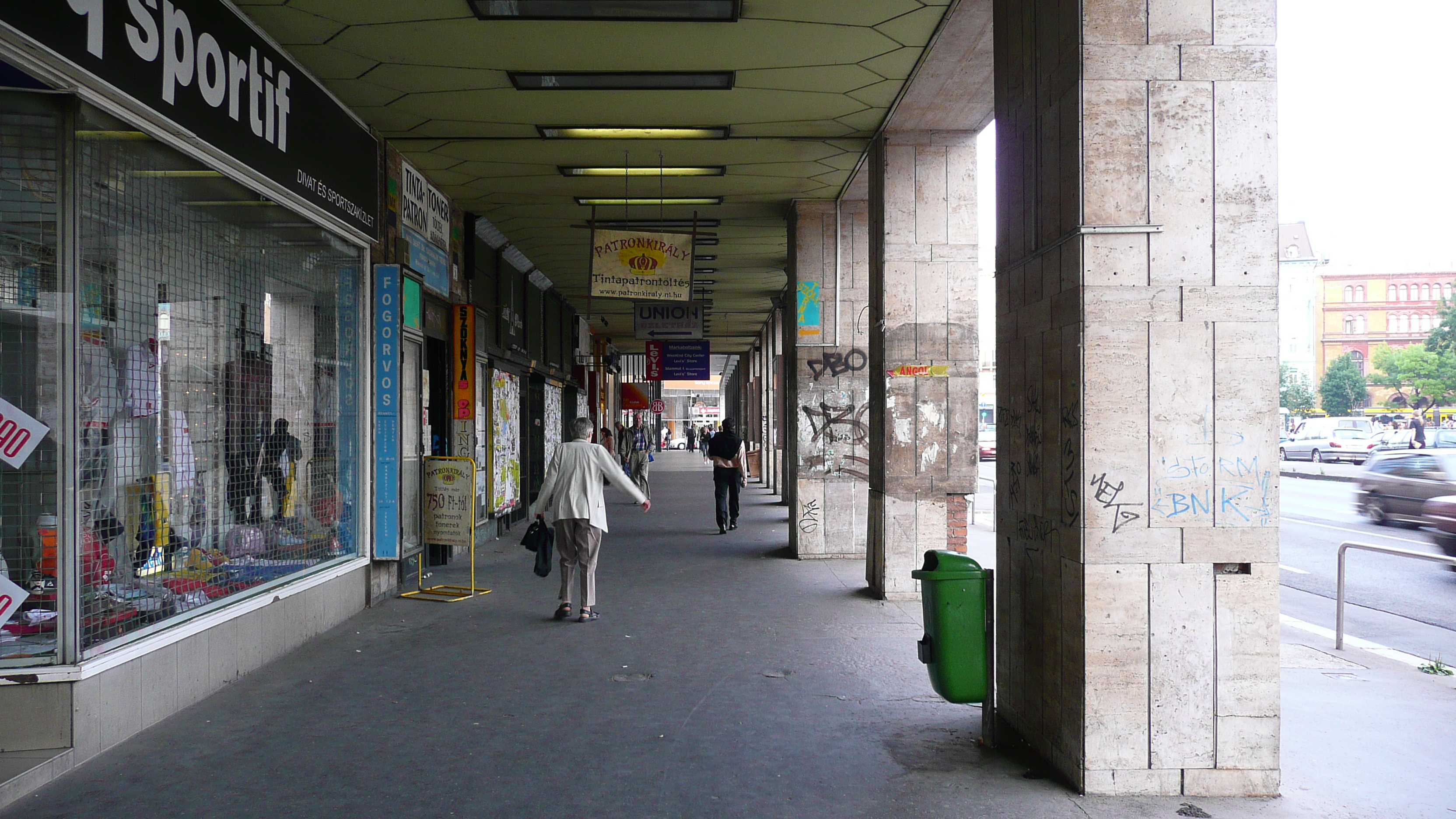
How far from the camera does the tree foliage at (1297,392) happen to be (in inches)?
2053

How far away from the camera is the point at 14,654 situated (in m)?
4.50

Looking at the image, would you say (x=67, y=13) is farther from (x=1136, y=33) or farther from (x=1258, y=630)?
(x=1258, y=630)

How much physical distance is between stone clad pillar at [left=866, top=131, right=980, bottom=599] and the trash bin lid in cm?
412

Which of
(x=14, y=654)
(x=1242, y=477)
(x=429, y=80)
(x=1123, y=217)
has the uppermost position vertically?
(x=429, y=80)

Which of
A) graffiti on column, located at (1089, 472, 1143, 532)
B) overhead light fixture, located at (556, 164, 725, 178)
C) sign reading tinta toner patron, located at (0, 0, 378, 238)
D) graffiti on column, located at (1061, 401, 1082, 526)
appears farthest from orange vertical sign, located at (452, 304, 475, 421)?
graffiti on column, located at (1089, 472, 1143, 532)

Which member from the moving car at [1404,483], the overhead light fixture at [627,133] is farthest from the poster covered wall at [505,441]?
the moving car at [1404,483]

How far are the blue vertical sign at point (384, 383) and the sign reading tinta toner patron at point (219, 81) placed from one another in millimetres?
595

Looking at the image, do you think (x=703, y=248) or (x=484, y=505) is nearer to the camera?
(x=484, y=505)

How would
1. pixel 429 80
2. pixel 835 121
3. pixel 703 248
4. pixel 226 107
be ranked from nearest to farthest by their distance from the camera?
pixel 226 107, pixel 429 80, pixel 835 121, pixel 703 248

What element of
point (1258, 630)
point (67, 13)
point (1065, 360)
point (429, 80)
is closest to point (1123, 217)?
point (1065, 360)

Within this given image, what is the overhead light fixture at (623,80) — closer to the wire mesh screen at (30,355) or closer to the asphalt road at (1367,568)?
the wire mesh screen at (30,355)

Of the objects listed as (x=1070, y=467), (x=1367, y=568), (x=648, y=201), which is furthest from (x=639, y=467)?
(x=1070, y=467)

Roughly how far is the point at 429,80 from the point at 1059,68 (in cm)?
512

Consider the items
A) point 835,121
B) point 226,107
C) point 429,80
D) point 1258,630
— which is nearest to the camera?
point 1258,630
